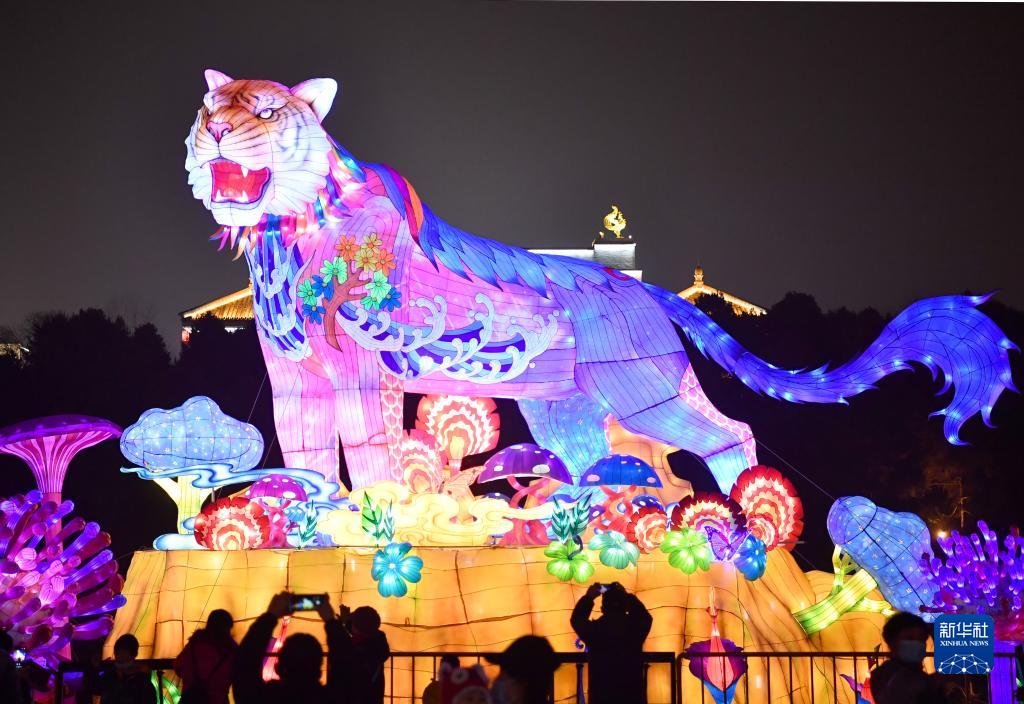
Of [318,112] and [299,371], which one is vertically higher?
[318,112]

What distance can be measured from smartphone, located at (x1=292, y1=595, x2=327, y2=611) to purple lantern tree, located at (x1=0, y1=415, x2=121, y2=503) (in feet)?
19.2

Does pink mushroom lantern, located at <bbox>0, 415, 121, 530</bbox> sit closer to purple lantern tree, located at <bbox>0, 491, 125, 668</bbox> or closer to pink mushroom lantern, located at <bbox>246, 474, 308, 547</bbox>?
purple lantern tree, located at <bbox>0, 491, 125, 668</bbox>

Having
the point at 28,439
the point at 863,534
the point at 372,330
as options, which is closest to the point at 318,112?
the point at 372,330

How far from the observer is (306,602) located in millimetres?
4430

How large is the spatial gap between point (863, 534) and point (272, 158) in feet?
16.6

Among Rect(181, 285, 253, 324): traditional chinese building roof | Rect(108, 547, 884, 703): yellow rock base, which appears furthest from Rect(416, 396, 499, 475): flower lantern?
Rect(181, 285, 253, 324): traditional chinese building roof

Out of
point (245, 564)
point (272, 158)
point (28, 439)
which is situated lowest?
point (245, 564)

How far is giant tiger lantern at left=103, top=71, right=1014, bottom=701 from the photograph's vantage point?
8.62m

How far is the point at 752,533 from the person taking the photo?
9078 millimetres

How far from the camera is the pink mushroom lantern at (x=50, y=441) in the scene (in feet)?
31.9

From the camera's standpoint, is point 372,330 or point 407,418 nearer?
point 372,330

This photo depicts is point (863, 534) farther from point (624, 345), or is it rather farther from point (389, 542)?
point (389, 542)

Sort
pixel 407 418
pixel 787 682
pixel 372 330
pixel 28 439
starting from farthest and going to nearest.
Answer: pixel 407 418
pixel 28 439
pixel 372 330
pixel 787 682

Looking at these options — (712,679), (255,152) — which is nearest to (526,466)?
(712,679)
